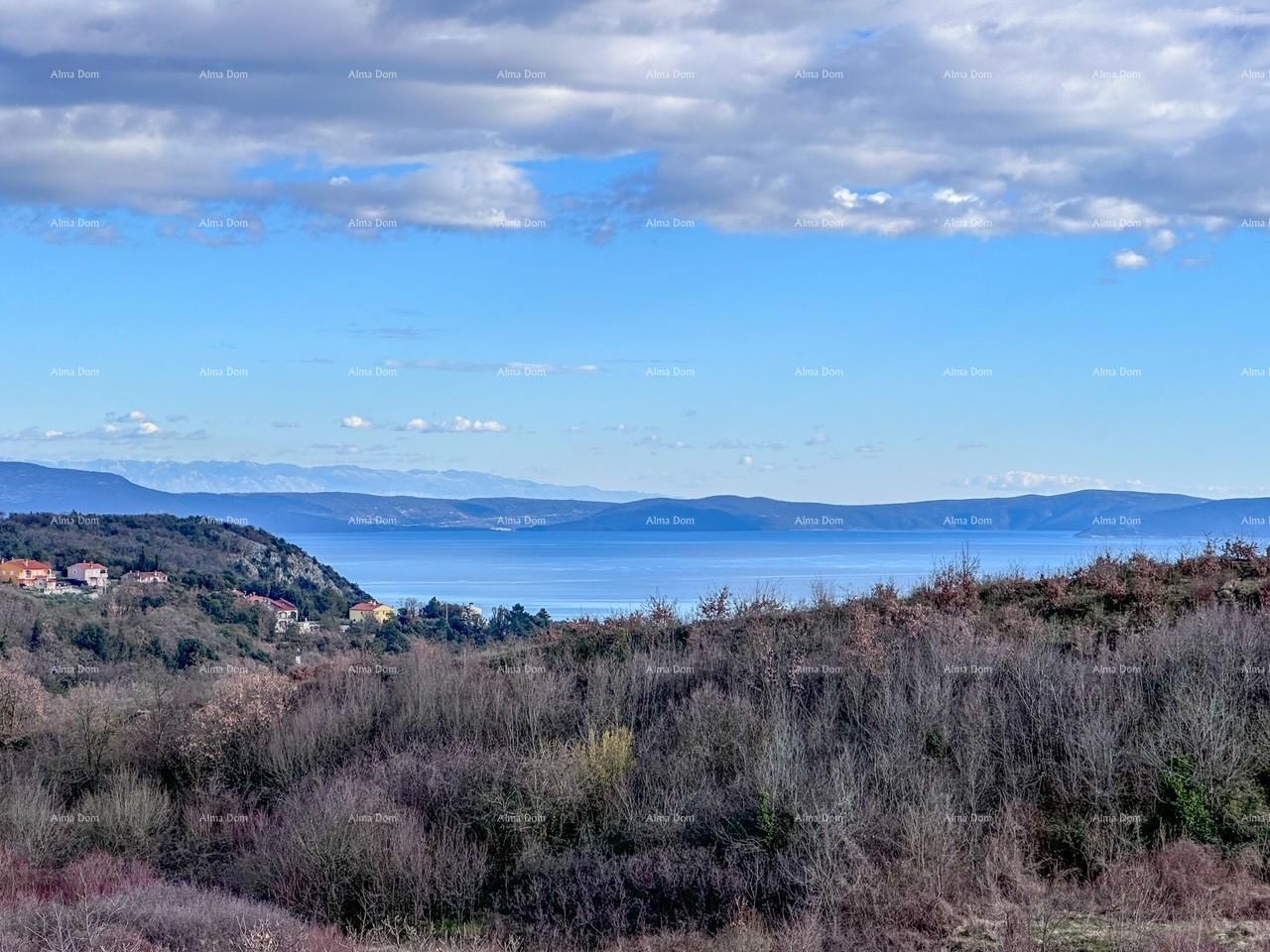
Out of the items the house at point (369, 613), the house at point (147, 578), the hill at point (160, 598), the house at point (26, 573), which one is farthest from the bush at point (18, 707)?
the house at point (26, 573)

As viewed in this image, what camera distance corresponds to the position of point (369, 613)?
71.1 m

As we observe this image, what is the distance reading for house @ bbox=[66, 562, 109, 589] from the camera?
230ft

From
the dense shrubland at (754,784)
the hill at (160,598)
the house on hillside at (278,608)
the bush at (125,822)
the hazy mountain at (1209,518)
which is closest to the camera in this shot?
the dense shrubland at (754,784)

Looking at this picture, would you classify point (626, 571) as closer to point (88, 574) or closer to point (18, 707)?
point (88, 574)

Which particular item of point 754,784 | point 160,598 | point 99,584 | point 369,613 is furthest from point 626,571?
point 754,784

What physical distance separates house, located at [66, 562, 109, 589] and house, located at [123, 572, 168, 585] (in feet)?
4.23

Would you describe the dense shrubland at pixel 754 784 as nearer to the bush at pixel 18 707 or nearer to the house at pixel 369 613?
the bush at pixel 18 707

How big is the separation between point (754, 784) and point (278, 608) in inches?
2216

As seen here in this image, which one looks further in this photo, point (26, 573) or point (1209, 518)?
point (1209, 518)

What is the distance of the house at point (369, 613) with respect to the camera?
226 feet

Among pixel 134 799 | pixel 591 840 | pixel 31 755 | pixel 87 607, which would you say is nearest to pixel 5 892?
pixel 134 799

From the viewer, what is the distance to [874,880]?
14945 millimetres

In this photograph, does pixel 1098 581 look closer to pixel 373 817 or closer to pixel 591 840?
pixel 591 840

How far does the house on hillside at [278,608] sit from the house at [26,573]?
10.9 m
